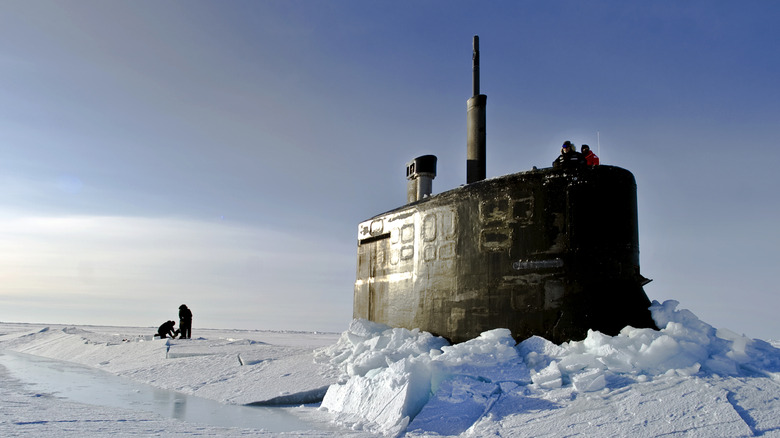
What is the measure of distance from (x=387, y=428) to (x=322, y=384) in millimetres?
2435

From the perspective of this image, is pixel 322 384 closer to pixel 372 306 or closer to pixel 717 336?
pixel 372 306

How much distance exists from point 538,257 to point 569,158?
1197 mm

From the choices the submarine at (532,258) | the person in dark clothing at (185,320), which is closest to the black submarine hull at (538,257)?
the submarine at (532,258)

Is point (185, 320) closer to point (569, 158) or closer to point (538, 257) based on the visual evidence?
point (538, 257)

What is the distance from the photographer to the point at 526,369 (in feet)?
18.8

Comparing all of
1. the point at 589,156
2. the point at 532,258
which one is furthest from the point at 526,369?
the point at 589,156

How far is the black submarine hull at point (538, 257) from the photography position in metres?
6.03

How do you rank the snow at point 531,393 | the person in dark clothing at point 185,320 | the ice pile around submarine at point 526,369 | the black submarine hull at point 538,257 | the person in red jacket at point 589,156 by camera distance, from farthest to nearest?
1. the person in dark clothing at point 185,320
2. the person in red jacket at point 589,156
3. the black submarine hull at point 538,257
4. the ice pile around submarine at point 526,369
5. the snow at point 531,393

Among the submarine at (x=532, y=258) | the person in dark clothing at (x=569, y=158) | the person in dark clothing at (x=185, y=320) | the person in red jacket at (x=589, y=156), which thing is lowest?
the person in dark clothing at (x=185, y=320)

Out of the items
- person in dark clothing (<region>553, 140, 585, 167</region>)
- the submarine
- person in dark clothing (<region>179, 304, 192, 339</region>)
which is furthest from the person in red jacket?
person in dark clothing (<region>179, 304, 192, 339</region>)

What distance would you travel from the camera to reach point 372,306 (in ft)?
29.1

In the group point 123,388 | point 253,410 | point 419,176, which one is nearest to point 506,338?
point 253,410

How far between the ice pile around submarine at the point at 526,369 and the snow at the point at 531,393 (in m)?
0.01

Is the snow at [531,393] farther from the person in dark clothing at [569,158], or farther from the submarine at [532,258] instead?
the person in dark clothing at [569,158]
